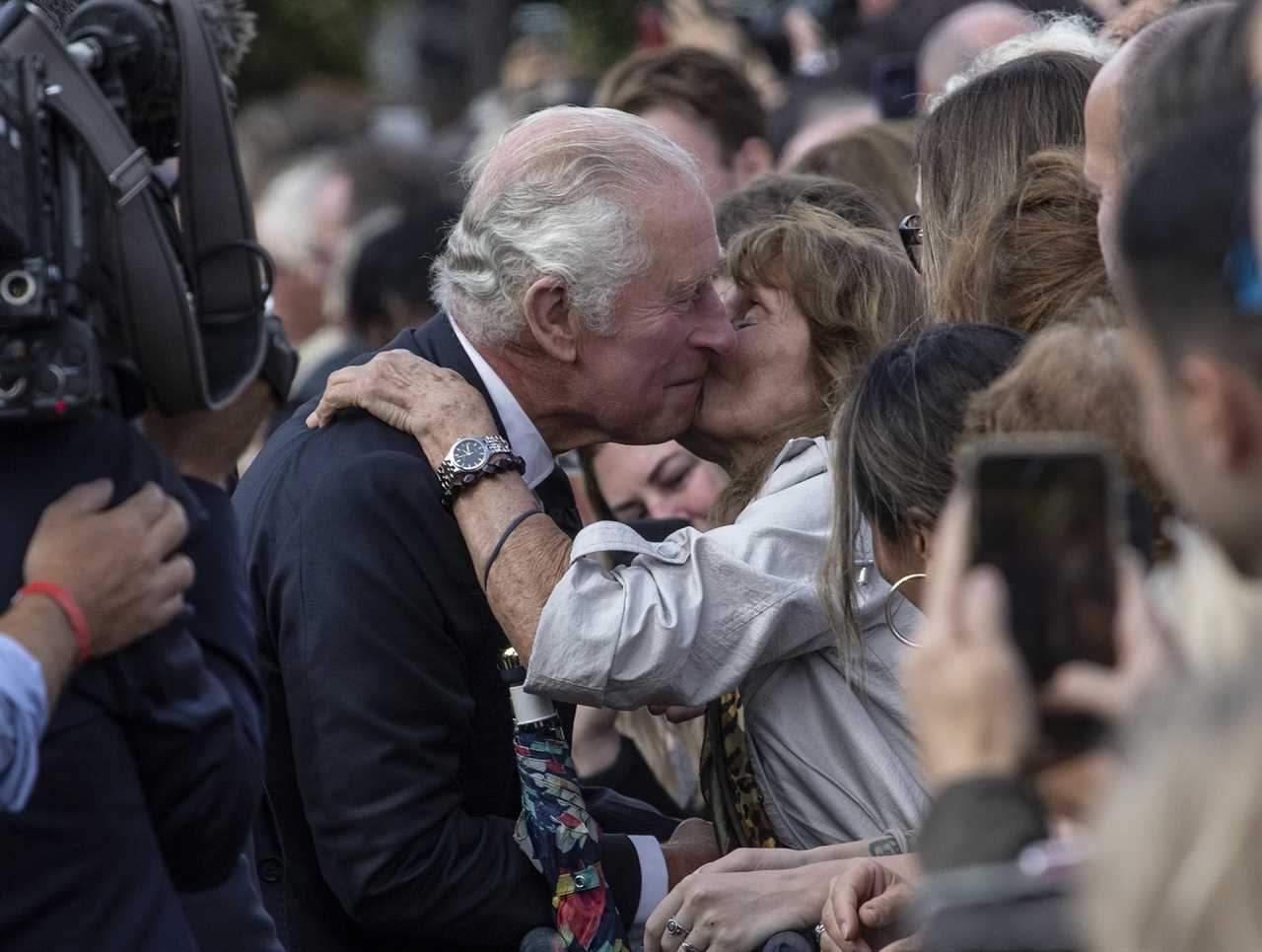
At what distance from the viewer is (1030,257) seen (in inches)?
129

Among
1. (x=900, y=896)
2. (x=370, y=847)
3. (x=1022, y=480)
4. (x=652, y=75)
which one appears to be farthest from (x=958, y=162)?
(x=652, y=75)

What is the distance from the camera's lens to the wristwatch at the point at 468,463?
10.3 ft

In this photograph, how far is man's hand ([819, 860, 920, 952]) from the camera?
113 inches

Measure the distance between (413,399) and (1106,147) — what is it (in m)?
1.28

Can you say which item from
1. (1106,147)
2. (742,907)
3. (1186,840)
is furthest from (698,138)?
(1186,840)

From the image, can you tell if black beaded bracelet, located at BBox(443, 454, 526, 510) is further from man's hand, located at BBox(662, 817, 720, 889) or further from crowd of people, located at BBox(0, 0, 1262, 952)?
man's hand, located at BBox(662, 817, 720, 889)

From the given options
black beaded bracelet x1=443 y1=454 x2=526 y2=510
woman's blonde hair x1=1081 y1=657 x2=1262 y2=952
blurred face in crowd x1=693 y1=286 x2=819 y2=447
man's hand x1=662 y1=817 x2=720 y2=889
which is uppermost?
woman's blonde hair x1=1081 y1=657 x2=1262 y2=952

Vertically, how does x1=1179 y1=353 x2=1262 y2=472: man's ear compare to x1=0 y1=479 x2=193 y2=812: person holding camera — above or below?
above

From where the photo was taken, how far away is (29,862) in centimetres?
227

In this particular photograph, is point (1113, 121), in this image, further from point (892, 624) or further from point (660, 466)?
point (660, 466)

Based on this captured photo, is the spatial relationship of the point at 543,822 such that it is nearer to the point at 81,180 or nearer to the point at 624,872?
the point at 624,872

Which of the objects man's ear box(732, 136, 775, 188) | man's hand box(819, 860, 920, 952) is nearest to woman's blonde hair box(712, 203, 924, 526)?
man's hand box(819, 860, 920, 952)

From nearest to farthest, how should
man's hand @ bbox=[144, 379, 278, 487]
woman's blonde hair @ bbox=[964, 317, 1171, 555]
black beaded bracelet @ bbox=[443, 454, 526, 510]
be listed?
woman's blonde hair @ bbox=[964, 317, 1171, 555], man's hand @ bbox=[144, 379, 278, 487], black beaded bracelet @ bbox=[443, 454, 526, 510]

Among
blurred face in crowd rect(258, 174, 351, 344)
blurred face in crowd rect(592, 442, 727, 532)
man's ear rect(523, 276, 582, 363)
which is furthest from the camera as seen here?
blurred face in crowd rect(258, 174, 351, 344)
